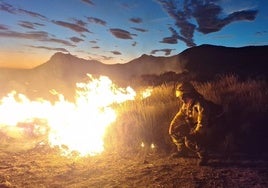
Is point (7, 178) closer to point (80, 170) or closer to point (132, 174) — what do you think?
point (80, 170)

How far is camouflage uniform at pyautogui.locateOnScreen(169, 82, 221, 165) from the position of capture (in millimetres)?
7699

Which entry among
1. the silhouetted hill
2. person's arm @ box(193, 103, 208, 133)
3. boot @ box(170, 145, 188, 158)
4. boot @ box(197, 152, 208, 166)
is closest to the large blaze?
boot @ box(170, 145, 188, 158)

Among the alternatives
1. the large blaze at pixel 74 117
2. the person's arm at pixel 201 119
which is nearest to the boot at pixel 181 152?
the person's arm at pixel 201 119

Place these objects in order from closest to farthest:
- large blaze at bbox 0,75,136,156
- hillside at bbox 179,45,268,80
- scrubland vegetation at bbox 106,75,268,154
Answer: scrubland vegetation at bbox 106,75,268,154 → large blaze at bbox 0,75,136,156 → hillside at bbox 179,45,268,80

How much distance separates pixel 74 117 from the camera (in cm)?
1187

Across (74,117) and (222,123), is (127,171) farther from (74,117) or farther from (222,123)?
(74,117)

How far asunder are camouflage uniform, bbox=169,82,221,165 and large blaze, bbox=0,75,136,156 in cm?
273

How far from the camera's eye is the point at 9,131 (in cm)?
1346

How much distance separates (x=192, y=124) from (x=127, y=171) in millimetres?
1968

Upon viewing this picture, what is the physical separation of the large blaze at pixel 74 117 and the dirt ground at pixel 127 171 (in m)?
0.86

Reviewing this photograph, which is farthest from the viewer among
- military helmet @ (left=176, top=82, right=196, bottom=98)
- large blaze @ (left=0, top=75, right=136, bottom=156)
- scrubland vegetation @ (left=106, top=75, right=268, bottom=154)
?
large blaze @ (left=0, top=75, right=136, bottom=156)

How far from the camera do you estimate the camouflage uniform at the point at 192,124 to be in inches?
303

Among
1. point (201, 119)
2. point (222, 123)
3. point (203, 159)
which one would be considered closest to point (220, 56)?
point (222, 123)

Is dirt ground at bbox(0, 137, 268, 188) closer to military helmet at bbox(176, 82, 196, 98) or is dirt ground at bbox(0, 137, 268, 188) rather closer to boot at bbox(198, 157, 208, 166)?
boot at bbox(198, 157, 208, 166)
